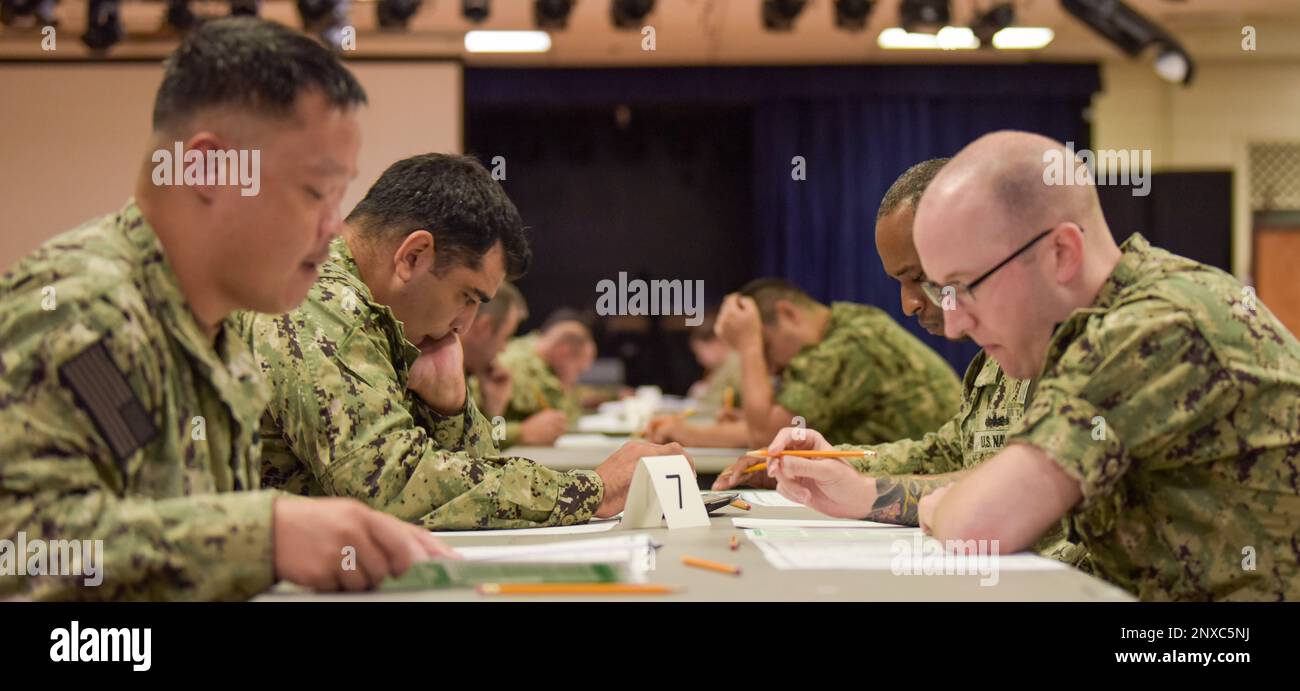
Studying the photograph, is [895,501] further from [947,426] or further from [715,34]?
[715,34]

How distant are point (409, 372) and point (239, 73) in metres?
0.93

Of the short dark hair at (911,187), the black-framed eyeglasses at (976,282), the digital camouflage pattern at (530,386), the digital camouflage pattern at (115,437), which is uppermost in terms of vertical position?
the short dark hair at (911,187)

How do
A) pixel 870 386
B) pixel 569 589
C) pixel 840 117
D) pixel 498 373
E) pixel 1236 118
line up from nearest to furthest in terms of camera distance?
1. pixel 569 589
2. pixel 870 386
3. pixel 498 373
4. pixel 1236 118
5. pixel 840 117

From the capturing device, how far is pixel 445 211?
2.10 metres

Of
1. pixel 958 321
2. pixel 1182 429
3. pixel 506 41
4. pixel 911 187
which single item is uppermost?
pixel 506 41

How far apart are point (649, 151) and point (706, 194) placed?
581 millimetres

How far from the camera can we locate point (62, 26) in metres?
7.39

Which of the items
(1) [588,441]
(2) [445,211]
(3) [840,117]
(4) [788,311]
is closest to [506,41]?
(3) [840,117]

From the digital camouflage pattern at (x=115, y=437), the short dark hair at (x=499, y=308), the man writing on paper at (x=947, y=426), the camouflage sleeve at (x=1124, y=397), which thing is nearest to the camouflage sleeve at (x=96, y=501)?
the digital camouflage pattern at (x=115, y=437)

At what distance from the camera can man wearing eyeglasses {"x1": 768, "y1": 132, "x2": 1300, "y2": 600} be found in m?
1.37

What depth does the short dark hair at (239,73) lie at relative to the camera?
127 cm

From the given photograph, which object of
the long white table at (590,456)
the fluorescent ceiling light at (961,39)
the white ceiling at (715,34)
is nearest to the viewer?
the long white table at (590,456)

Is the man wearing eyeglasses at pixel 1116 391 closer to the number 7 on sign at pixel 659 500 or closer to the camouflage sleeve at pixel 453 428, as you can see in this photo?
the number 7 on sign at pixel 659 500

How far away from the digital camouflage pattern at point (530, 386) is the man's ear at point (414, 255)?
10.4 feet
